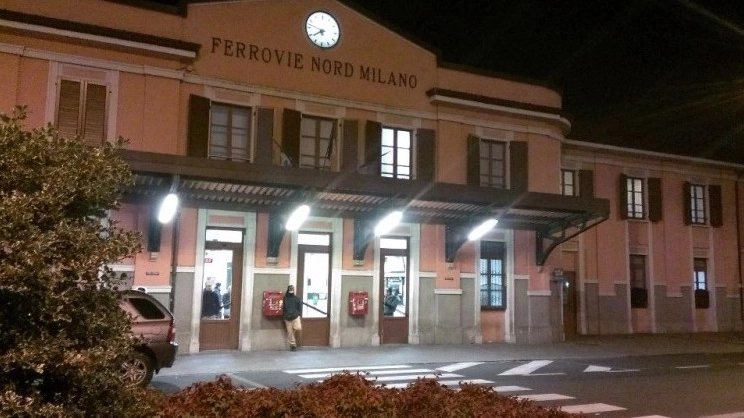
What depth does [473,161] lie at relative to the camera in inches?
829

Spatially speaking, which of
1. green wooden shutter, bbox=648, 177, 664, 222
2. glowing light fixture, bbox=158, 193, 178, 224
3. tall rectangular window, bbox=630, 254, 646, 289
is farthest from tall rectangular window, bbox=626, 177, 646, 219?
glowing light fixture, bbox=158, 193, 178, 224

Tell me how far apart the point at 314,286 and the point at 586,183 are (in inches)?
481

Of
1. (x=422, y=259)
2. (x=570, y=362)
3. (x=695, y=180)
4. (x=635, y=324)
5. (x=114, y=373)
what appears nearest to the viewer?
(x=114, y=373)

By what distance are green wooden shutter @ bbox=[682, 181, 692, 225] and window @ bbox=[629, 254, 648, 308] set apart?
2775mm

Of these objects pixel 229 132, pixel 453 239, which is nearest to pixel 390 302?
pixel 453 239

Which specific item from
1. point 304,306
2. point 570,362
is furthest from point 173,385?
point 570,362

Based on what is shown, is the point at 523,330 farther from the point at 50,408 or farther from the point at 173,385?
the point at 50,408

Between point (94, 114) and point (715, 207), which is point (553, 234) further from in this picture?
point (94, 114)

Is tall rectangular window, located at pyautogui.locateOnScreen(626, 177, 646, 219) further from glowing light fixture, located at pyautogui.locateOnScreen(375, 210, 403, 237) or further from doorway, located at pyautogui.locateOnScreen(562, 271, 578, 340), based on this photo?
glowing light fixture, located at pyautogui.locateOnScreen(375, 210, 403, 237)

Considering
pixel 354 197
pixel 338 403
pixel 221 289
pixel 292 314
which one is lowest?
pixel 338 403

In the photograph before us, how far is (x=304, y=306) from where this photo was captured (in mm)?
18812

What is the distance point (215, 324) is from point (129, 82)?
664 centimetres

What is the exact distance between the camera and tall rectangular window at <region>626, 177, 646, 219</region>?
26.7m

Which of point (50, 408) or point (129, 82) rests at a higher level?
point (129, 82)
